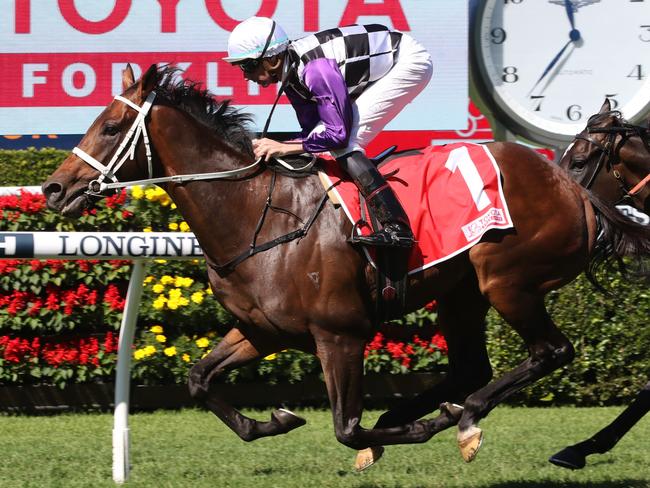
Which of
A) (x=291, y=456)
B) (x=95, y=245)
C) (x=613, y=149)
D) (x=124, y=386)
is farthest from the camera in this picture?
(x=613, y=149)

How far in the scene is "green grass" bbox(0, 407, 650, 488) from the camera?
450cm

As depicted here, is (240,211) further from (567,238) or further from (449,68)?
(449,68)

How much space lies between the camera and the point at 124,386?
4441mm

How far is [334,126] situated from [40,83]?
6261mm

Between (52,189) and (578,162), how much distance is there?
108 inches

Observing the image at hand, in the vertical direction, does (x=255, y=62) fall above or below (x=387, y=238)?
above

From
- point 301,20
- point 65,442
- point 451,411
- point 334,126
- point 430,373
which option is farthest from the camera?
point 301,20

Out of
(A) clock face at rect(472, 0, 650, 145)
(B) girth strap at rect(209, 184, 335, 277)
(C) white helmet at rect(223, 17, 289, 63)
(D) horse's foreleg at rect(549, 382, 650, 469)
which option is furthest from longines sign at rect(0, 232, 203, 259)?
(A) clock face at rect(472, 0, 650, 145)

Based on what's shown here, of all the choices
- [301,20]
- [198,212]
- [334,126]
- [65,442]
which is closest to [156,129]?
[198,212]

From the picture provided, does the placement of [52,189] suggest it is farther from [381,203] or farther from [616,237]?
[616,237]

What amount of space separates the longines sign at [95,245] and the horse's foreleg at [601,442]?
1771 millimetres

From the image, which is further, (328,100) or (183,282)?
(183,282)

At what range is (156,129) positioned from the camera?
13.6 ft

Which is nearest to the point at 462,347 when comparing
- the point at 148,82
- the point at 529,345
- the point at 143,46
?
the point at 529,345
